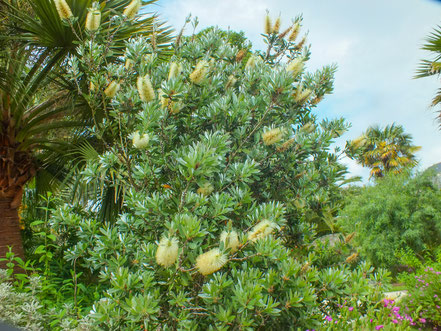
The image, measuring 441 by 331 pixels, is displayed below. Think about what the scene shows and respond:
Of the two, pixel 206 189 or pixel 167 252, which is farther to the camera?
pixel 206 189

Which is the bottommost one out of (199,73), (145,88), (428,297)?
(428,297)

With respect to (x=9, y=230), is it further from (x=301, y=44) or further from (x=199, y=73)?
(x=301, y=44)

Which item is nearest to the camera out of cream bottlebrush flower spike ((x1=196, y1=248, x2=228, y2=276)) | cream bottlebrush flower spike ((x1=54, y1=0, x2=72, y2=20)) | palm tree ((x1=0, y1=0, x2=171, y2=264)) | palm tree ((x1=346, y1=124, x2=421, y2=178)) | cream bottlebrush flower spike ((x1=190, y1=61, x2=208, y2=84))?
cream bottlebrush flower spike ((x1=196, y1=248, x2=228, y2=276))

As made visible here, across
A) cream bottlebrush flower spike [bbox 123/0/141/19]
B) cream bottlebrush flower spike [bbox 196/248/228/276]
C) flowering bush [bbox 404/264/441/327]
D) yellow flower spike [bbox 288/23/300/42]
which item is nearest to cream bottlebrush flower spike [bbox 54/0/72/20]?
cream bottlebrush flower spike [bbox 123/0/141/19]

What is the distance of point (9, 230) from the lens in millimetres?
4969

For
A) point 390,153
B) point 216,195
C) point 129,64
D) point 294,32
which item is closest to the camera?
point 216,195

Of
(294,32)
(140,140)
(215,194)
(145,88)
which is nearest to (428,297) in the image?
(294,32)

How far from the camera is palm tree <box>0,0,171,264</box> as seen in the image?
471 cm

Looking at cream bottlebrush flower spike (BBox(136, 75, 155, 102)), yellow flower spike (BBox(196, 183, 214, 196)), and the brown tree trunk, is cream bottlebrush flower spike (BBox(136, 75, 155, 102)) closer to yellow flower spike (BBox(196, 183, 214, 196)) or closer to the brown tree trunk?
yellow flower spike (BBox(196, 183, 214, 196))

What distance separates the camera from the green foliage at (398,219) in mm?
13344

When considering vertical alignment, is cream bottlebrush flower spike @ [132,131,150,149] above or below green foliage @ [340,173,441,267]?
below

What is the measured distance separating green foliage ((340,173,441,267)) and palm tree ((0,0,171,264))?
10264 mm

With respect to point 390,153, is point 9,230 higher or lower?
lower

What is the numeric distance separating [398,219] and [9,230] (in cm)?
1233
